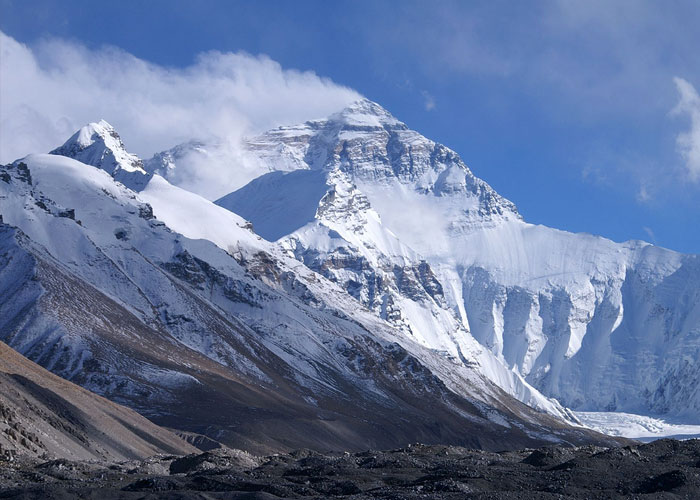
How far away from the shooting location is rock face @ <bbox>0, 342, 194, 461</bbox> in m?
108

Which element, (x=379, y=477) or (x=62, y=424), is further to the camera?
(x=62, y=424)

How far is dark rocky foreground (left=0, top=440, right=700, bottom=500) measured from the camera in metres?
76.1

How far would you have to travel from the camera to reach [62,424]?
124188mm

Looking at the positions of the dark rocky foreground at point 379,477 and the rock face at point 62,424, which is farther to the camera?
the rock face at point 62,424

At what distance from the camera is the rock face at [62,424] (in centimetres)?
10750

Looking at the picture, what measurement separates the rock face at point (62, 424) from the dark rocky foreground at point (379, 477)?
9.67m

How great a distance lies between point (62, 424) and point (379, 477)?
4796 centimetres

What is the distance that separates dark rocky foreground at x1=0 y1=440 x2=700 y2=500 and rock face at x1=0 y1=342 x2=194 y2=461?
9666 millimetres

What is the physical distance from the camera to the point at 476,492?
252 ft

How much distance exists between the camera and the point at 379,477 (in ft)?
299

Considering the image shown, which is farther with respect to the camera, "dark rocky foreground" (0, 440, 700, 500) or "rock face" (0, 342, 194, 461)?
"rock face" (0, 342, 194, 461)

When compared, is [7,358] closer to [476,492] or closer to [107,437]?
[107,437]

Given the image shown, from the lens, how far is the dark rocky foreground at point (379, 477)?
76062 millimetres

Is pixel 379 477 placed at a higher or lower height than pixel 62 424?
higher
